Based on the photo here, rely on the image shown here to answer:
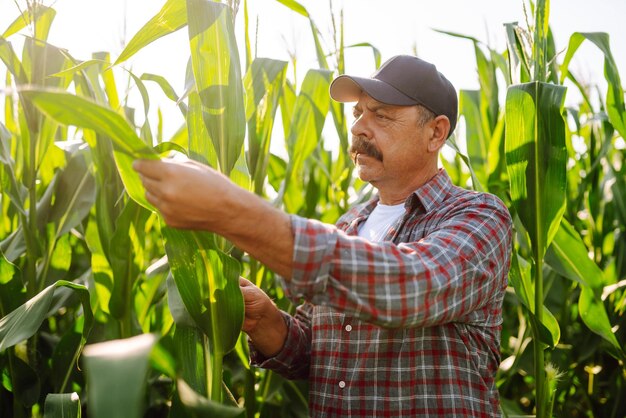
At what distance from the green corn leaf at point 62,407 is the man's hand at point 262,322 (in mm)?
410

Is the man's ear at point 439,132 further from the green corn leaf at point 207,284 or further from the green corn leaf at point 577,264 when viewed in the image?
the green corn leaf at point 207,284

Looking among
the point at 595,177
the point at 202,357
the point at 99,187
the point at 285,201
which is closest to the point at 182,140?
the point at 99,187

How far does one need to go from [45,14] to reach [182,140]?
0.51 meters

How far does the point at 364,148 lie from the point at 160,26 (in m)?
0.67

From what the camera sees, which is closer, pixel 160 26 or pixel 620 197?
pixel 160 26

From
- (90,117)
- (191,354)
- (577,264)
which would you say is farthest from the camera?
(577,264)

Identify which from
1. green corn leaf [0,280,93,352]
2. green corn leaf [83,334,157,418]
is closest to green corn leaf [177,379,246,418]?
green corn leaf [83,334,157,418]

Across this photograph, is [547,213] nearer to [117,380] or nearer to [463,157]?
[463,157]

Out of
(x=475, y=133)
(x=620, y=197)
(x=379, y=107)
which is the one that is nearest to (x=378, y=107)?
(x=379, y=107)

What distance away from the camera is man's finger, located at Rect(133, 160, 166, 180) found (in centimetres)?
92

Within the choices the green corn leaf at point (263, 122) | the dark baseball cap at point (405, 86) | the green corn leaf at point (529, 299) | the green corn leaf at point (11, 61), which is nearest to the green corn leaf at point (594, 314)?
the green corn leaf at point (529, 299)

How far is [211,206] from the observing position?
93 cm

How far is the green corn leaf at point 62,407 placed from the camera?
124cm

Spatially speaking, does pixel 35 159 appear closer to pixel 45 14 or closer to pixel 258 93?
pixel 45 14
